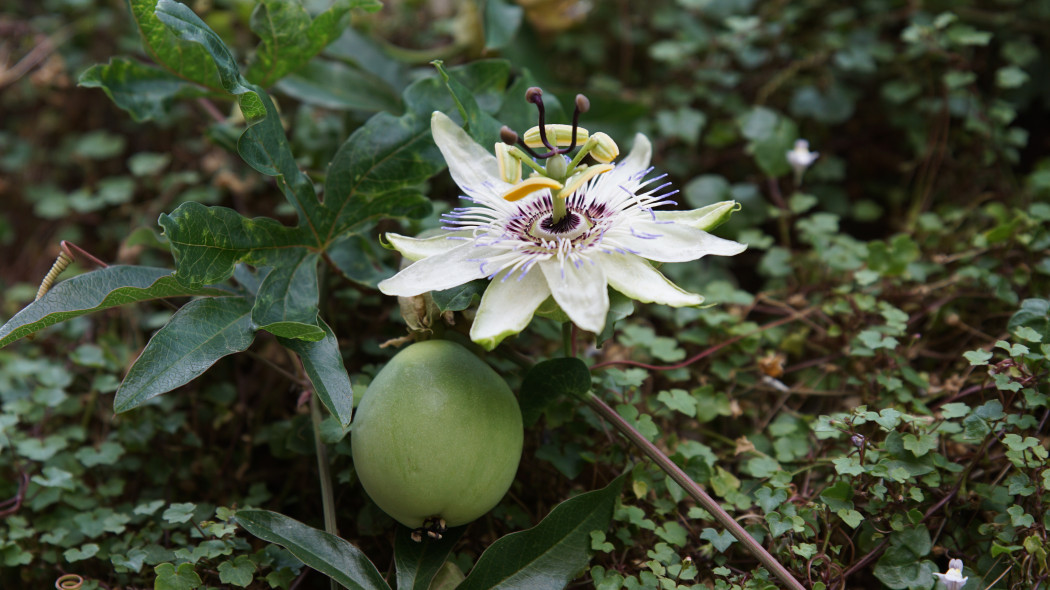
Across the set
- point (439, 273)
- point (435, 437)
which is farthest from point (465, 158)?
point (435, 437)

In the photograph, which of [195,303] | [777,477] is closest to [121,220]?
[195,303]

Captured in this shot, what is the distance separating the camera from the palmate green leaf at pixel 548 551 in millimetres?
1150

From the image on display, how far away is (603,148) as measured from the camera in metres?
1.21

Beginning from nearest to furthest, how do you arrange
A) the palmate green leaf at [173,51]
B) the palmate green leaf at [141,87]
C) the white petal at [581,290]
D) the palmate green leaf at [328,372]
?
the white petal at [581,290]
the palmate green leaf at [328,372]
the palmate green leaf at [173,51]
the palmate green leaf at [141,87]

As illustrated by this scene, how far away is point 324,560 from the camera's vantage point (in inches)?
44.3

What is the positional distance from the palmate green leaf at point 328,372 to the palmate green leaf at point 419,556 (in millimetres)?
223

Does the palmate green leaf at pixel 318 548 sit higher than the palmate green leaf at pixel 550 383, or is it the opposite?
the palmate green leaf at pixel 550 383

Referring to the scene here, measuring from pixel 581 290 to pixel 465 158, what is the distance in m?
0.35

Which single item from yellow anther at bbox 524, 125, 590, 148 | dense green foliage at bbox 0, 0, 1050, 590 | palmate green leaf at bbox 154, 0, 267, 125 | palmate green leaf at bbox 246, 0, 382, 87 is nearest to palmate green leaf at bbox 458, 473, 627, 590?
dense green foliage at bbox 0, 0, 1050, 590

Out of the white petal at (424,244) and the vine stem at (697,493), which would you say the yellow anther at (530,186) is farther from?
the vine stem at (697,493)

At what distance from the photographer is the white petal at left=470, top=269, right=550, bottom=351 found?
1048mm

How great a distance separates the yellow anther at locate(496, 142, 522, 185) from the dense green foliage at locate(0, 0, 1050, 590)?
0.42ft

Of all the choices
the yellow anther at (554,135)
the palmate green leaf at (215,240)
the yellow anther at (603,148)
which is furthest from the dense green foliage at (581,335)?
the yellow anther at (603,148)

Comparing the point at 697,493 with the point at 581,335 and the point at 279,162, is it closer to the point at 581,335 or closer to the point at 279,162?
the point at 581,335
